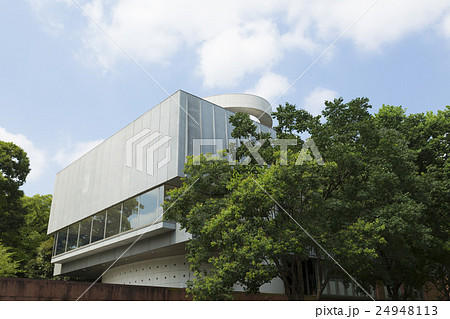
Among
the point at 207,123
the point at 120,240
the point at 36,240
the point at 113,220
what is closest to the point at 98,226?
the point at 113,220

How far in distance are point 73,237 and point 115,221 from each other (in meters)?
6.44

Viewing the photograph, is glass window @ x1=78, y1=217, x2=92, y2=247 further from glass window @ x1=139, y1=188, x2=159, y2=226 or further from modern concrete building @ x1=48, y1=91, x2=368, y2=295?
glass window @ x1=139, y1=188, x2=159, y2=226

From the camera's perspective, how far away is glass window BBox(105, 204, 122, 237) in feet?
76.3

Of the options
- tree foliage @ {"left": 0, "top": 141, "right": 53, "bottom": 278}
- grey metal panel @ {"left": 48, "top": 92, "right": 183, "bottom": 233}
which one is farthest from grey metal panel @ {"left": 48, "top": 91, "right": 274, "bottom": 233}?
tree foliage @ {"left": 0, "top": 141, "right": 53, "bottom": 278}

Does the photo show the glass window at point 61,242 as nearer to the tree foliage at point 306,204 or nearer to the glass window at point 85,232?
the glass window at point 85,232

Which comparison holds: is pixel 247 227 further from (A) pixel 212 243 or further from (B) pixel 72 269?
(B) pixel 72 269

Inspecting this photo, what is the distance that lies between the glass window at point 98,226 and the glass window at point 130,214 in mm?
2534

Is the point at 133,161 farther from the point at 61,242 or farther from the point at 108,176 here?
the point at 61,242

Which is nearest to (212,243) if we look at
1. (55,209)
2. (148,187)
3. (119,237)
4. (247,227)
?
(247,227)

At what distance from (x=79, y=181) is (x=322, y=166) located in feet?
69.3

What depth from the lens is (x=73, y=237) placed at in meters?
27.9

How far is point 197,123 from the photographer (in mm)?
22000

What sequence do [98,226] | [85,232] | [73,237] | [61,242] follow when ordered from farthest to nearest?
[61,242], [73,237], [85,232], [98,226]

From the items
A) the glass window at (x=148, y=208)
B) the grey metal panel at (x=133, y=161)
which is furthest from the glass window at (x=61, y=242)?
the glass window at (x=148, y=208)
